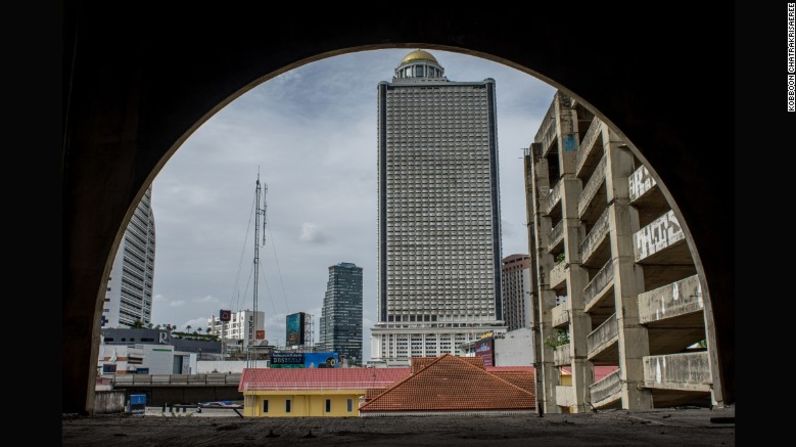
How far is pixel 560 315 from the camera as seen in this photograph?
3422 centimetres

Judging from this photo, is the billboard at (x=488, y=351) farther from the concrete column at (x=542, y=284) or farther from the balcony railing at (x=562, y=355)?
the balcony railing at (x=562, y=355)

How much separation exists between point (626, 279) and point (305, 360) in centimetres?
6406

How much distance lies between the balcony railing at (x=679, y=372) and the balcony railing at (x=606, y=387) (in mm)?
2068

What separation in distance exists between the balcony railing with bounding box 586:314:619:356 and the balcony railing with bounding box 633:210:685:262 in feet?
9.76

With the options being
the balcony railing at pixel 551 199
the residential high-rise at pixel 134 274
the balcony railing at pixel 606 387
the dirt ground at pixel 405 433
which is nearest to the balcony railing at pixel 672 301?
the balcony railing at pixel 606 387

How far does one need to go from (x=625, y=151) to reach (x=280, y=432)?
777 inches

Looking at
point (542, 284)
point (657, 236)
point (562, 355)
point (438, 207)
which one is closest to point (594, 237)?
point (657, 236)

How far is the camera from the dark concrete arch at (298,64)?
8.94 metres

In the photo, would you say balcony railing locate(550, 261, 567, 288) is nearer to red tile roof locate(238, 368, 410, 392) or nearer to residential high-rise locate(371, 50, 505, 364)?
red tile roof locate(238, 368, 410, 392)

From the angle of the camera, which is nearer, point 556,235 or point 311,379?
point 556,235

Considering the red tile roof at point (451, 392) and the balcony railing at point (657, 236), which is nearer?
the balcony railing at point (657, 236)

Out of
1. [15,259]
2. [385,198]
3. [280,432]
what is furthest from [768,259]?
[385,198]

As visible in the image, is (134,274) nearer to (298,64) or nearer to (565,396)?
(565,396)

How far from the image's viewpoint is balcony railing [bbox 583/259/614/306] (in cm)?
2494
